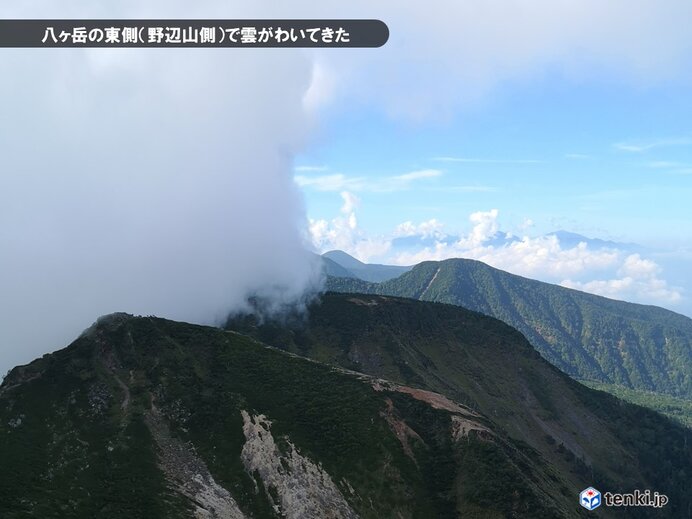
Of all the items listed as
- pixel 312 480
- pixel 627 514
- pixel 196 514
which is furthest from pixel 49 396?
pixel 627 514

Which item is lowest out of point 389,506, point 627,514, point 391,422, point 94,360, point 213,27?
point 627,514

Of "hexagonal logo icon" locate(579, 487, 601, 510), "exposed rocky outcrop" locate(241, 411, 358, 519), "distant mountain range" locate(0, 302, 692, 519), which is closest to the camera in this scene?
"distant mountain range" locate(0, 302, 692, 519)

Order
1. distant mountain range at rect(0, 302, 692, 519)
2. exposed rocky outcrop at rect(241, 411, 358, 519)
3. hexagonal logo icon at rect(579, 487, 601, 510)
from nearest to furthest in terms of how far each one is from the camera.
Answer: distant mountain range at rect(0, 302, 692, 519)
exposed rocky outcrop at rect(241, 411, 358, 519)
hexagonal logo icon at rect(579, 487, 601, 510)

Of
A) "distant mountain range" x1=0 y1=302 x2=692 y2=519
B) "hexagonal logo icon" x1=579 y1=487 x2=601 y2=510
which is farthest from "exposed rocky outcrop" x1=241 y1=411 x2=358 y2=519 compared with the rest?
"hexagonal logo icon" x1=579 y1=487 x2=601 y2=510

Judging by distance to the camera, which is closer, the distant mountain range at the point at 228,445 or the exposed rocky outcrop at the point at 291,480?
the distant mountain range at the point at 228,445

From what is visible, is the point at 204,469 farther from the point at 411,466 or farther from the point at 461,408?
the point at 461,408

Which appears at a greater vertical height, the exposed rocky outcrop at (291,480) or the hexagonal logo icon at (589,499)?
the exposed rocky outcrop at (291,480)

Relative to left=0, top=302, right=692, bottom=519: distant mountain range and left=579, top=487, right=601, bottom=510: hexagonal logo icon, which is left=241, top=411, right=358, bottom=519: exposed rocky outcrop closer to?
left=0, top=302, right=692, bottom=519: distant mountain range

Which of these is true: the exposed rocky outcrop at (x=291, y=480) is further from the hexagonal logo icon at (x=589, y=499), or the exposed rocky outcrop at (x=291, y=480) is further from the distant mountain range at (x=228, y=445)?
the hexagonal logo icon at (x=589, y=499)

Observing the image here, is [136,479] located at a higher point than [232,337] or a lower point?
lower

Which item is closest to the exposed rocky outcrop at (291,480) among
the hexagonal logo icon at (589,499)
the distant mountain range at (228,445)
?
the distant mountain range at (228,445)

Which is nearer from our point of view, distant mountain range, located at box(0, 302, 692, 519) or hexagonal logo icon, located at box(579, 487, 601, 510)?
distant mountain range, located at box(0, 302, 692, 519)
